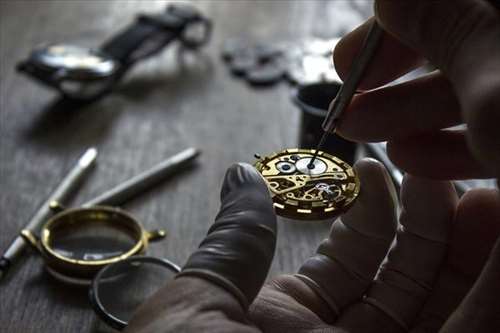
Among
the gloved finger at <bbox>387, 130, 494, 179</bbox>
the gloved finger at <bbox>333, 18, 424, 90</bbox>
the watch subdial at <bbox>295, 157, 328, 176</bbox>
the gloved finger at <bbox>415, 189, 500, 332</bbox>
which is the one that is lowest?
the gloved finger at <bbox>415, 189, 500, 332</bbox>

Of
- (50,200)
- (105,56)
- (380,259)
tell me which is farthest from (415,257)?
(105,56)

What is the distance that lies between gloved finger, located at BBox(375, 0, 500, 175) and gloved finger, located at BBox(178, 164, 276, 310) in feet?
0.52

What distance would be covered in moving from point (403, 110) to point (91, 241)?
35 cm

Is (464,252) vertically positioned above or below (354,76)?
below

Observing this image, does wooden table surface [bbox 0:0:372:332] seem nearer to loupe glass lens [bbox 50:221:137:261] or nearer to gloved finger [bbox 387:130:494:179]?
loupe glass lens [bbox 50:221:137:261]

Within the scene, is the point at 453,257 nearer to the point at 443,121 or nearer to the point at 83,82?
the point at 443,121

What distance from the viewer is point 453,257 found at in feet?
2.03

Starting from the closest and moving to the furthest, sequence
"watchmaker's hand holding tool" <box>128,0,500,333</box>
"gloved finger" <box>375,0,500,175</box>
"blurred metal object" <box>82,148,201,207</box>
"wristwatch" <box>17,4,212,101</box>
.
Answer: "gloved finger" <box>375,0,500,175</box> → "watchmaker's hand holding tool" <box>128,0,500,333</box> → "blurred metal object" <box>82,148,201,207</box> → "wristwatch" <box>17,4,212,101</box>

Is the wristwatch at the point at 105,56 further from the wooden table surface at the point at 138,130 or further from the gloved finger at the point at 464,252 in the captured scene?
the gloved finger at the point at 464,252

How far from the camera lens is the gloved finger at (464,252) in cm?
59

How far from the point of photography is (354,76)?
565mm

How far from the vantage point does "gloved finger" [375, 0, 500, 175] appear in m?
0.40

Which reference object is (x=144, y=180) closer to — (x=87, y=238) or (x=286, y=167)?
(x=87, y=238)

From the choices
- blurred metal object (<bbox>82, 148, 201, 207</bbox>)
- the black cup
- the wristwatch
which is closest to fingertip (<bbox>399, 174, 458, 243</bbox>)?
the black cup
